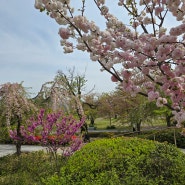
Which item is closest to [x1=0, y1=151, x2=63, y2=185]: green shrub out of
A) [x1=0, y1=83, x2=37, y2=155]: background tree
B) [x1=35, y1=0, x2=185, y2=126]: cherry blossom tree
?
[x1=0, y1=83, x2=37, y2=155]: background tree

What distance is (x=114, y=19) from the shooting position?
344 centimetres

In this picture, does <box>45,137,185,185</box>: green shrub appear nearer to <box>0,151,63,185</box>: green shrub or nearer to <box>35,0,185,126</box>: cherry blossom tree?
<box>0,151,63,185</box>: green shrub

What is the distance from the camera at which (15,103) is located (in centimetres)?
1190

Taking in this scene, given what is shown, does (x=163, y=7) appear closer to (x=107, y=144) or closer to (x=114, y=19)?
(x=114, y=19)

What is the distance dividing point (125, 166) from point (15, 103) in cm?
691

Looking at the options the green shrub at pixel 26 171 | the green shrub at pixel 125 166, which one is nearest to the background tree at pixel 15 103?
the green shrub at pixel 26 171

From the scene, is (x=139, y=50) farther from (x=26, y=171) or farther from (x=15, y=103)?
(x=15, y=103)

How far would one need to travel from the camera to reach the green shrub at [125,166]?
5.59m

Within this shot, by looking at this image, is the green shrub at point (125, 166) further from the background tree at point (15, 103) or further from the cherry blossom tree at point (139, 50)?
the background tree at point (15, 103)

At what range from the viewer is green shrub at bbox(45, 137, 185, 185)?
5.59 m

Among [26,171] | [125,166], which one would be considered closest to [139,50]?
[125,166]

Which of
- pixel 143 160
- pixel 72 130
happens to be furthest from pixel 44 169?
pixel 143 160

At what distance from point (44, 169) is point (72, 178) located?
10.0 feet

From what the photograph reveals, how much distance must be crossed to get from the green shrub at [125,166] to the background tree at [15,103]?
17.5 ft
